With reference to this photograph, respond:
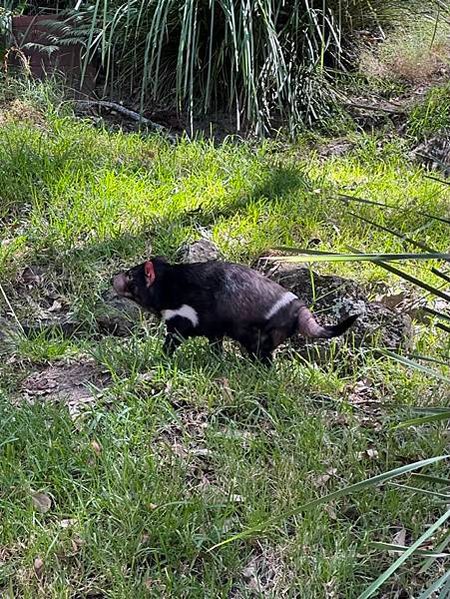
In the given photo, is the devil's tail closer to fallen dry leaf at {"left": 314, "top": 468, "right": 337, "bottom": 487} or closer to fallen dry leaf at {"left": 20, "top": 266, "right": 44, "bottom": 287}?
fallen dry leaf at {"left": 314, "top": 468, "right": 337, "bottom": 487}

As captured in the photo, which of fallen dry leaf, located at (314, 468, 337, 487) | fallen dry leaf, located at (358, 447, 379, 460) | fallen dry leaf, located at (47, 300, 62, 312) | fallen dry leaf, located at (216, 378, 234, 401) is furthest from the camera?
fallen dry leaf, located at (47, 300, 62, 312)

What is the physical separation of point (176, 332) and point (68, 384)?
0.45 m

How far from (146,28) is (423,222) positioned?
93.8 inches

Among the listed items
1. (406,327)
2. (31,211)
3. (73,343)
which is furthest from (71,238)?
(406,327)

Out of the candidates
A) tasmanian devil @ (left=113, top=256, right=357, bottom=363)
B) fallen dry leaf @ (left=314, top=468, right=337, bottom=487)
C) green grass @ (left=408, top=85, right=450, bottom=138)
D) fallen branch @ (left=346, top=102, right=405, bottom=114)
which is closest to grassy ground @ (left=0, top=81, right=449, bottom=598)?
fallen dry leaf @ (left=314, top=468, right=337, bottom=487)

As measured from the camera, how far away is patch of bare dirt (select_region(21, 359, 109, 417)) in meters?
2.92

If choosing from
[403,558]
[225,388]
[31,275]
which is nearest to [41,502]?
[225,388]

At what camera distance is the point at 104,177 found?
14.0 feet

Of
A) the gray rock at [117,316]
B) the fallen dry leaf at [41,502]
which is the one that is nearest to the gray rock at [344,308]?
the gray rock at [117,316]

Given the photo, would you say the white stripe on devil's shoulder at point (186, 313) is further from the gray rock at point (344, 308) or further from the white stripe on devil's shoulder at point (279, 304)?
the gray rock at point (344, 308)

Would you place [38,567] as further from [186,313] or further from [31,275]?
[31,275]

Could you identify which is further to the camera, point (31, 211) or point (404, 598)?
point (31, 211)

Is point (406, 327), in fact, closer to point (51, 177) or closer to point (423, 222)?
point (423, 222)

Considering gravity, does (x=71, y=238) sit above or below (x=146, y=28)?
below
